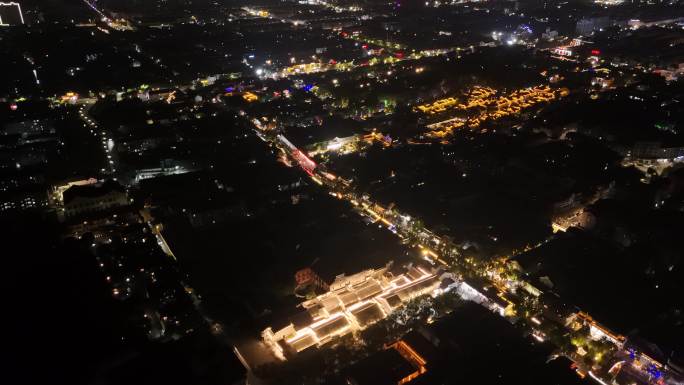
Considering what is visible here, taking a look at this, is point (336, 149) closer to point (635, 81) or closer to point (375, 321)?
point (375, 321)

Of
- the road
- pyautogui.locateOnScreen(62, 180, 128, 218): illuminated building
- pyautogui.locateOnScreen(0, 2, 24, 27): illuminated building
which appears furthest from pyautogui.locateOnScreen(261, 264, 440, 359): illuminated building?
pyautogui.locateOnScreen(0, 2, 24, 27): illuminated building

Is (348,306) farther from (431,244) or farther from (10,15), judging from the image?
(10,15)

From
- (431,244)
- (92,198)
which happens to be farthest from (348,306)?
(92,198)

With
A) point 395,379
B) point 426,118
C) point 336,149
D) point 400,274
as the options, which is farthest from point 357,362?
point 426,118

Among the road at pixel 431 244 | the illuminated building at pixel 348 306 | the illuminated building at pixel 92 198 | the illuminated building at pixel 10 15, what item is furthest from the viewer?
the illuminated building at pixel 10 15

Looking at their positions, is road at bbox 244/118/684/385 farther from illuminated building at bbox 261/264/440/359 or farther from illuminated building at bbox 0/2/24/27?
illuminated building at bbox 0/2/24/27

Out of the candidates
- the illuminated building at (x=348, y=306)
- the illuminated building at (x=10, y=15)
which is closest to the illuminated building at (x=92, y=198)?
the illuminated building at (x=348, y=306)

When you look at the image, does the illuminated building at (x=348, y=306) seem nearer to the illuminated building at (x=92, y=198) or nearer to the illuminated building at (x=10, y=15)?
the illuminated building at (x=92, y=198)
